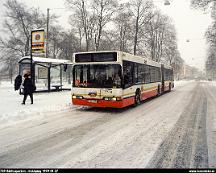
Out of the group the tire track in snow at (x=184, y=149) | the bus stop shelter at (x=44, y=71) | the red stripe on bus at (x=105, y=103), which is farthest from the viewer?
the bus stop shelter at (x=44, y=71)

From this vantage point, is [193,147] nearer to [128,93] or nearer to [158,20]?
[128,93]

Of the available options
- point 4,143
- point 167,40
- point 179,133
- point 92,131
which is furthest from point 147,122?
point 167,40

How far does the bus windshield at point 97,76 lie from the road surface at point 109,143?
234 cm

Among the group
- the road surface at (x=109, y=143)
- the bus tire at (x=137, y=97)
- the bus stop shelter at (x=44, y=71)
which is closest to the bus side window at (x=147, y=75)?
the bus tire at (x=137, y=97)

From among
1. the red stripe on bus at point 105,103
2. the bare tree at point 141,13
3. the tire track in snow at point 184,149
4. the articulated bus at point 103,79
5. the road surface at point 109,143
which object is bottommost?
the tire track in snow at point 184,149

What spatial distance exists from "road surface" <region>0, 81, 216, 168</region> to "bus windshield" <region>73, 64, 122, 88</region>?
2.34m

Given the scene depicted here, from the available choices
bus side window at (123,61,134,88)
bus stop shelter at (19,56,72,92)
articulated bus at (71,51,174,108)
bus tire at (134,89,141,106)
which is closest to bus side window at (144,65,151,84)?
bus tire at (134,89,141,106)

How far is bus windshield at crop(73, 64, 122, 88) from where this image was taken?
37.8 feet

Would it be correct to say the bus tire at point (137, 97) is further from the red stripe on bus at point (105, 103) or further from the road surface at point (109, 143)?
the road surface at point (109, 143)

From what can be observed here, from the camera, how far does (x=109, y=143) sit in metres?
6.23

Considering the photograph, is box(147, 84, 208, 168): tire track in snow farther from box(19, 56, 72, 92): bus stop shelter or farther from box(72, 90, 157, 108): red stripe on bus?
box(19, 56, 72, 92): bus stop shelter

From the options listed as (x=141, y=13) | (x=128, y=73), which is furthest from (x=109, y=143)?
(x=141, y=13)

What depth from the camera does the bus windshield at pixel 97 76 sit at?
37.8ft

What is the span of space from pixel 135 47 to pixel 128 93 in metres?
23.8
